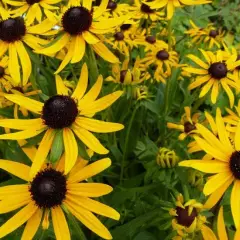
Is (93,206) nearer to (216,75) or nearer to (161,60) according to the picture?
(216,75)

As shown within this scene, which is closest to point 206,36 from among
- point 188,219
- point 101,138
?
point 101,138

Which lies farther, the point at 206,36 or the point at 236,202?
the point at 206,36

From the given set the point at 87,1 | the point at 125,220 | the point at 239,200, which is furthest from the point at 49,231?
the point at 87,1

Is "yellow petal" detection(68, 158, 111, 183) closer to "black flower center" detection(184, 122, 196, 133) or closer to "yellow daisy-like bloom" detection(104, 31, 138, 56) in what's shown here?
"black flower center" detection(184, 122, 196, 133)

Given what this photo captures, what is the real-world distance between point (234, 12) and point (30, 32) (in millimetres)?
1605

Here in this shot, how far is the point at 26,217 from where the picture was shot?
0.90m

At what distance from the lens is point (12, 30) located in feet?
3.80

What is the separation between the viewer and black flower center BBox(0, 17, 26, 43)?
1.16 metres

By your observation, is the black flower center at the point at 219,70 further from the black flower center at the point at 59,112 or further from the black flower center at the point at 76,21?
the black flower center at the point at 59,112

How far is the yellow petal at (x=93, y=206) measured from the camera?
883 millimetres

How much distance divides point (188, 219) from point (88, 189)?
0.65 ft

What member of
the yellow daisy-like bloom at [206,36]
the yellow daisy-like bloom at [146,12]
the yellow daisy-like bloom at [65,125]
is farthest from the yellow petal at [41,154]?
the yellow daisy-like bloom at [206,36]

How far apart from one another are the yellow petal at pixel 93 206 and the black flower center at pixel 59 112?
0.15 m

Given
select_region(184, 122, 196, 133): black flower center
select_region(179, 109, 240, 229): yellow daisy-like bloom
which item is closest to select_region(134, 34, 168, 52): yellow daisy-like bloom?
select_region(184, 122, 196, 133): black flower center
